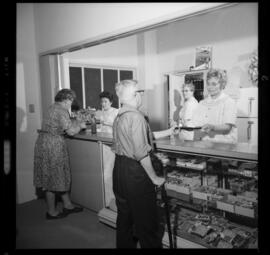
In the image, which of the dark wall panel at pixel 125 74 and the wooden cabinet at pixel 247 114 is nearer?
the wooden cabinet at pixel 247 114

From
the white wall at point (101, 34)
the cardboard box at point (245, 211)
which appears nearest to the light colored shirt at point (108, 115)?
the white wall at point (101, 34)

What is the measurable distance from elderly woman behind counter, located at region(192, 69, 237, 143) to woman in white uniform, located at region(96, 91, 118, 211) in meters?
0.96

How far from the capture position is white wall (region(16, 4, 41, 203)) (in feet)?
9.88

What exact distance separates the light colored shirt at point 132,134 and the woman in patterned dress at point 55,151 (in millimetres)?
1004

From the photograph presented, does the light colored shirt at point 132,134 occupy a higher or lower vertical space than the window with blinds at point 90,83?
lower

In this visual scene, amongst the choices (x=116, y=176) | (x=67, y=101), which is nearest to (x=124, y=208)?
(x=116, y=176)

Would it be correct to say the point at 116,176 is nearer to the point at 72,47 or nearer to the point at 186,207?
the point at 186,207

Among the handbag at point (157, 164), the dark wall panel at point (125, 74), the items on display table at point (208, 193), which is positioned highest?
the dark wall panel at point (125, 74)

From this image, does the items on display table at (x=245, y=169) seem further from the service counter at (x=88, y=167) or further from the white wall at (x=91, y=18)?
the white wall at (x=91, y=18)

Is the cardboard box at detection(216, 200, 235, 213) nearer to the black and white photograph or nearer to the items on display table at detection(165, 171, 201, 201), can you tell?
the black and white photograph

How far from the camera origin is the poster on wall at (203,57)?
413 centimetres

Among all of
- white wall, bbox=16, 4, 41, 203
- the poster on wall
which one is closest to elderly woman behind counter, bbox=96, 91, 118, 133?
white wall, bbox=16, 4, 41, 203
